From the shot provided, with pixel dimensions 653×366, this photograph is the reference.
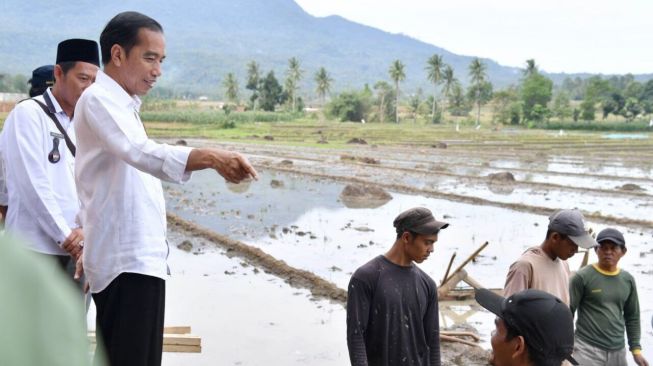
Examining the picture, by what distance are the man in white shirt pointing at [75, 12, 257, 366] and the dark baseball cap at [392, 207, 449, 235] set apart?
1414mm

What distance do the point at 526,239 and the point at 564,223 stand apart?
30.8ft

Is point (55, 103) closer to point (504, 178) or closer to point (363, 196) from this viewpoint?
point (363, 196)

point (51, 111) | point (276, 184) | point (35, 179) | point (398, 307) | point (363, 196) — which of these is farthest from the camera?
point (276, 184)

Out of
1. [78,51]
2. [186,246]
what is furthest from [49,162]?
[186,246]

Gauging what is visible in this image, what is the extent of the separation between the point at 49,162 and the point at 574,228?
7.93 feet

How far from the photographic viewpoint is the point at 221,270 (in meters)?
10.2

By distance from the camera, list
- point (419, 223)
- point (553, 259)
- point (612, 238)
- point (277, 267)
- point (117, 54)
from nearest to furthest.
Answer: point (117, 54), point (419, 223), point (553, 259), point (612, 238), point (277, 267)

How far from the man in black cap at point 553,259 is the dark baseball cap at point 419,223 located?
513mm

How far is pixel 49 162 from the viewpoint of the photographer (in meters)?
3.11

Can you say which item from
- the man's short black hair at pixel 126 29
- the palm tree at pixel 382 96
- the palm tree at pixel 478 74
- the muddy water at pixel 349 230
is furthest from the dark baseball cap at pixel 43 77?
the palm tree at pixel 478 74

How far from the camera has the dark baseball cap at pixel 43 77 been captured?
361 centimetres

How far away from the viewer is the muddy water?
10.3 meters

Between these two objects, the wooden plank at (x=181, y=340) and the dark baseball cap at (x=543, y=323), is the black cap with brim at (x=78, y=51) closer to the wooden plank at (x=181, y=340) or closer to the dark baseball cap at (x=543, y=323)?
the dark baseball cap at (x=543, y=323)

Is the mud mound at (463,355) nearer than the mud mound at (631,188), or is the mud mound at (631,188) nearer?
the mud mound at (463,355)
